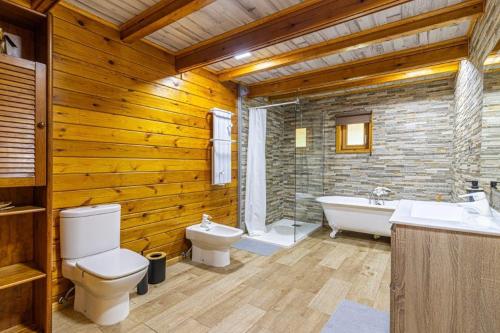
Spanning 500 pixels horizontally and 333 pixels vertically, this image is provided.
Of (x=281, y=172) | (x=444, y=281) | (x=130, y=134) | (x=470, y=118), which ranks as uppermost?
(x=470, y=118)

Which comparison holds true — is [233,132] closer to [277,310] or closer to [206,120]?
[206,120]

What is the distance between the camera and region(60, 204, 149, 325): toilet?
179 cm

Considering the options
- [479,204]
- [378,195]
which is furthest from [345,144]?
[479,204]

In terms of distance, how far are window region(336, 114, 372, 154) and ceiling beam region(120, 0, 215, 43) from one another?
3338 millimetres

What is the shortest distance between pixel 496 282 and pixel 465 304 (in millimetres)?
203

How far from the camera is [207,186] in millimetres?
3387

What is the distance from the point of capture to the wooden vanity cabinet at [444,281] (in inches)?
54.2

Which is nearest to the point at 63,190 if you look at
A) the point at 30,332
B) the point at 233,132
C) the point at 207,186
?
the point at 30,332

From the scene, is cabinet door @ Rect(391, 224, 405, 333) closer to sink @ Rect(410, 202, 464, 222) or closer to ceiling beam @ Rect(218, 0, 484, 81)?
sink @ Rect(410, 202, 464, 222)

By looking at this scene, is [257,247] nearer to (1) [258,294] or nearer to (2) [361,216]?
(1) [258,294]

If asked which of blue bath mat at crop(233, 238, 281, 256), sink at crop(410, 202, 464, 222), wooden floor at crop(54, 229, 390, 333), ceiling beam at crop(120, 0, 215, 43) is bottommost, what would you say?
wooden floor at crop(54, 229, 390, 333)

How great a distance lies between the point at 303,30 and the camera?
2.02 metres

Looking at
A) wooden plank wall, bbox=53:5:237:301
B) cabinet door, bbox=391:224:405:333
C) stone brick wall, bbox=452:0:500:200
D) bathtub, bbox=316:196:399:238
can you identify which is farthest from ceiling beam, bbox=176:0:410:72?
bathtub, bbox=316:196:399:238

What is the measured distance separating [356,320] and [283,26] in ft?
8.03
